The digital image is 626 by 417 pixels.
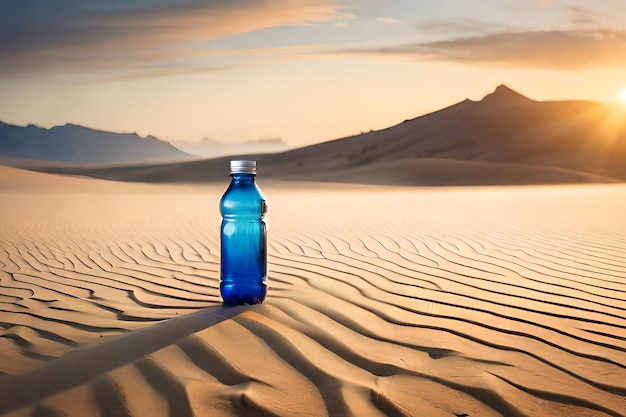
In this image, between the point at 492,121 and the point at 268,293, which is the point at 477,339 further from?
the point at 492,121

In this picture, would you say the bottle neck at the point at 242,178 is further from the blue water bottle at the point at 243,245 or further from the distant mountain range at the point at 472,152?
the distant mountain range at the point at 472,152

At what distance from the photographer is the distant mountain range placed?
33.9 meters

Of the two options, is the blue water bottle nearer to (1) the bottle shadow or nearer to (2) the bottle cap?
(2) the bottle cap

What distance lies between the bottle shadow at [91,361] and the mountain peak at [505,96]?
6463cm

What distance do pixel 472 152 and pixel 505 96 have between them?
21.4m

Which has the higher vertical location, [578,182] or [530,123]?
[530,123]

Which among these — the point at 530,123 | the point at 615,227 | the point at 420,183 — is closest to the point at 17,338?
the point at 615,227

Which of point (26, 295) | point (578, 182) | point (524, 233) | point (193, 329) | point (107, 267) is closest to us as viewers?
point (193, 329)

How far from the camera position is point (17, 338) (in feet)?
10.2

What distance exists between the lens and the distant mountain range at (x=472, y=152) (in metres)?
33.9

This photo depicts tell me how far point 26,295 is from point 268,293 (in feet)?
5.36

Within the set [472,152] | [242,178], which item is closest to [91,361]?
[242,178]

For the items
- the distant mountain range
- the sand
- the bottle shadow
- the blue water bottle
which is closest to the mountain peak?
the distant mountain range

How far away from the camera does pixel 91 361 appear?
8.40 ft
